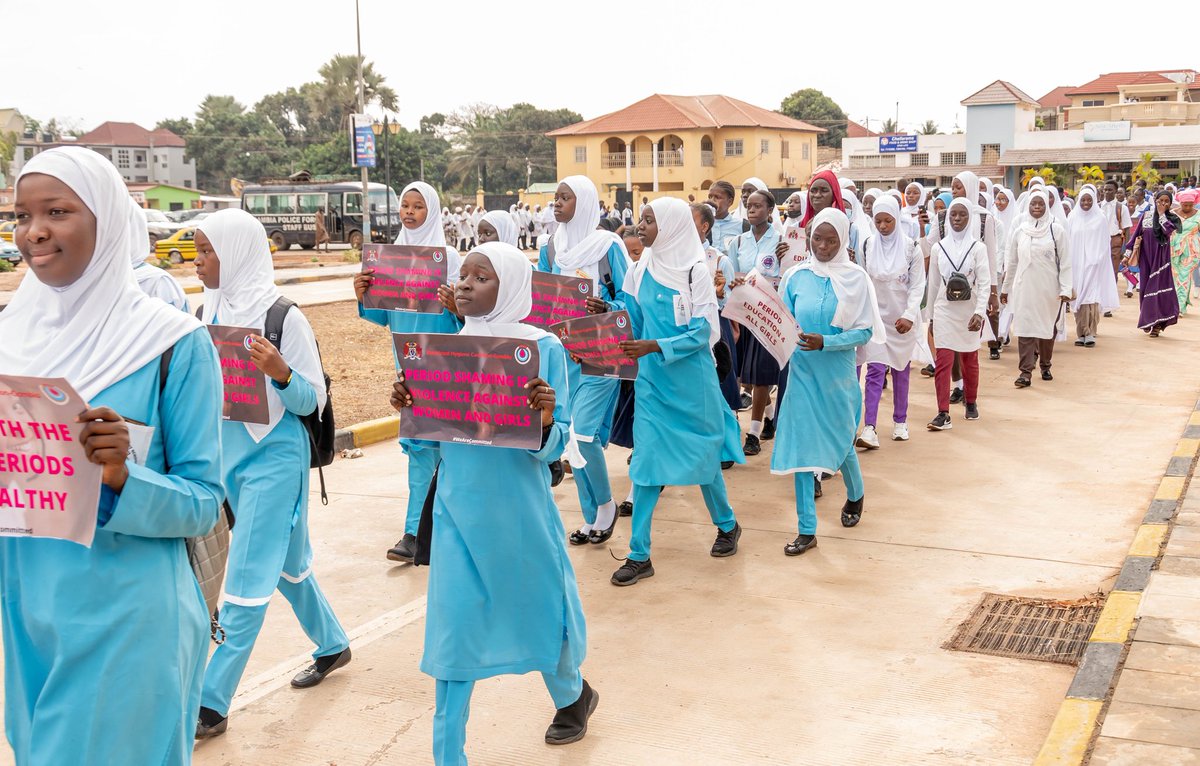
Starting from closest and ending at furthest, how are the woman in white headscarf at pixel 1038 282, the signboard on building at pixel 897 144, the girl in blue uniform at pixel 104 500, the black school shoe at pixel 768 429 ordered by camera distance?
the girl in blue uniform at pixel 104 500 → the black school shoe at pixel 768 429 → the woman in white headscarf at pixel 1038 282 → the signboard on building at pixel 897 144

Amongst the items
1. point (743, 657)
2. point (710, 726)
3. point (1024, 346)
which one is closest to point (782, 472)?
point (743, 657)

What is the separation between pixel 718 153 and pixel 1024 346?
184 feet

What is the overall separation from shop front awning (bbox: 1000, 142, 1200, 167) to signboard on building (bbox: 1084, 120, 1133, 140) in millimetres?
434

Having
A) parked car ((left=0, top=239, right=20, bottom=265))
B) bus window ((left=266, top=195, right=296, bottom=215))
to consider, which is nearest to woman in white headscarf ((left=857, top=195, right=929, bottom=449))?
parked car ((left=0, top=239, right=20, bottom=265))

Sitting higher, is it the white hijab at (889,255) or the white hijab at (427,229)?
the white hijab at (427,229)

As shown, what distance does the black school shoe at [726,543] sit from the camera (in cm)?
661

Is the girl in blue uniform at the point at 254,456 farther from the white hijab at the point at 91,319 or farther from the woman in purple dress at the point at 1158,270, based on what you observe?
the woman in purple dress at the point at 1158,270

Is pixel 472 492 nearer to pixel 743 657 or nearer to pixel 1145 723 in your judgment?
pixel 743 657

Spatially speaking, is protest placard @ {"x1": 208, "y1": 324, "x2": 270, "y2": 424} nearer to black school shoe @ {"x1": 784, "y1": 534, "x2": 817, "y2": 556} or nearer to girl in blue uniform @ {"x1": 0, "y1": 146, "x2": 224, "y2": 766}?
girl in blue uniform @ {"x1": 0, "y1": 146, "x2": 224, "y2": 766}

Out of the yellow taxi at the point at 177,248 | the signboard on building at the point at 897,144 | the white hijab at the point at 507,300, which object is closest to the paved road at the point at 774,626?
the white hijab at the point at 507,300

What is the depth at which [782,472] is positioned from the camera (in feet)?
21.7

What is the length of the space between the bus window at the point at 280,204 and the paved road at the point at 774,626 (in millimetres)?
31576

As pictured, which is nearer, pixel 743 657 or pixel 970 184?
pixel 743 657

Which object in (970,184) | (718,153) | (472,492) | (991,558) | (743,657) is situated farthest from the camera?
(718,153)
